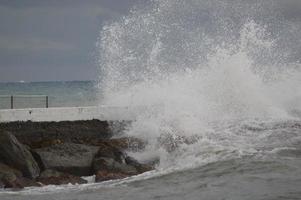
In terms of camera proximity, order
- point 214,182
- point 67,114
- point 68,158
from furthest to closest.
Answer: point 67,114, point 68,158, point 214,182

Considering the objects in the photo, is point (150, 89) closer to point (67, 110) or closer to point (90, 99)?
point (90, 99)

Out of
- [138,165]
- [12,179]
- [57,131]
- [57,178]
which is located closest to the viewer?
[12,179]

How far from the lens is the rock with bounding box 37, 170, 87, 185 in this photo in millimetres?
11348

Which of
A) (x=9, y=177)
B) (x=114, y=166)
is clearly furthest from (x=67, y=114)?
(x=9, y=177)

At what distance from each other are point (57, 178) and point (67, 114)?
217 inches

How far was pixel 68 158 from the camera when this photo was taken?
12.4 meters

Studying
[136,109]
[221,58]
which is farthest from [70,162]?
[221,58]

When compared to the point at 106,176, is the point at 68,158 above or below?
above

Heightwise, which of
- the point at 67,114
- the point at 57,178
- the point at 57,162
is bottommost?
the point at 57,178

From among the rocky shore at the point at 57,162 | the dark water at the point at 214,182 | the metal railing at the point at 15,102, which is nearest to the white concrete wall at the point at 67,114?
the metal railing at the point at 15,102

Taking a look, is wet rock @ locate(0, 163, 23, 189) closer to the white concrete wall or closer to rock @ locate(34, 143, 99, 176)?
rock @ locate(34, 143, 99, 176)

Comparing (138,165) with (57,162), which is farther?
(138,165)

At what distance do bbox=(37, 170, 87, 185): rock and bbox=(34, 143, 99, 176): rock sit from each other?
341 mm

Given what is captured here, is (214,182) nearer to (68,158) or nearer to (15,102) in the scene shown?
(68,158)
